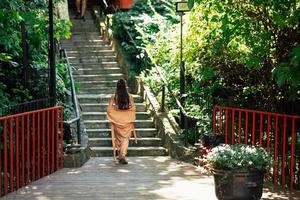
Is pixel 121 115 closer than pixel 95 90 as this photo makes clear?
Yes

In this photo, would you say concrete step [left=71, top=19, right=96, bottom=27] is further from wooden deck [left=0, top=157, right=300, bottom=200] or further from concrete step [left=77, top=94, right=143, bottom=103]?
wooden deck [left=0, top=157, right=300, bottom=200]

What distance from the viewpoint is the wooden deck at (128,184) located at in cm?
873

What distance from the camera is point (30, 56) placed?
13.6 m

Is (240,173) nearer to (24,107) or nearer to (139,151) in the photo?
(24,107)

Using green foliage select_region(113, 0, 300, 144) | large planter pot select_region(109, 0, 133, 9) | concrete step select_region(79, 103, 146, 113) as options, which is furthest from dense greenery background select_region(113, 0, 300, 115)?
large planter pot select_region(109, 0, 133, 9)

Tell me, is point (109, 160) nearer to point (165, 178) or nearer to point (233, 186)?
point (165, 178)

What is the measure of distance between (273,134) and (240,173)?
2.57m

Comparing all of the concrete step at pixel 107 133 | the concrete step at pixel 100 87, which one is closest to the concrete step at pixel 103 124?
the concrete step at pixel 107 133

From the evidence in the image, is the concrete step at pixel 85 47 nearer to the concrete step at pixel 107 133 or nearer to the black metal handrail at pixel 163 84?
the black metal handrail at pixel 163 84

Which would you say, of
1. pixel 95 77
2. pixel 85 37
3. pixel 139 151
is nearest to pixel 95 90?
pixel 95 77

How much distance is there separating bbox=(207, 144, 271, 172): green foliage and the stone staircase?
5.29m

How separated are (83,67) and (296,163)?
1006 cm

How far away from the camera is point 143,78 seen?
55.1 feet

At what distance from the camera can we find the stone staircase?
13734mm
